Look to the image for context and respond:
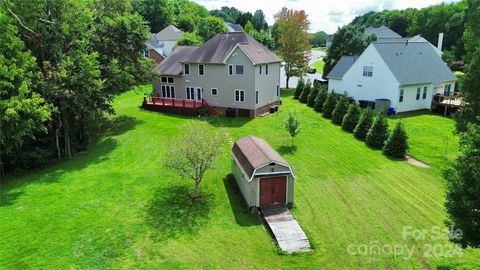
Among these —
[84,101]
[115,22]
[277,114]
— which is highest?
[115,22]

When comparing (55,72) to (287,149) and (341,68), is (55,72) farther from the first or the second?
(341,68)

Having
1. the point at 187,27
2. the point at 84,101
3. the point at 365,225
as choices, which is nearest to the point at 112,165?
the point at 84,101

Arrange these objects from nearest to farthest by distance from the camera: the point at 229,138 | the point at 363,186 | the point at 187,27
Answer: the point at 363,186 → the point at 229,138 → the point at 187,27

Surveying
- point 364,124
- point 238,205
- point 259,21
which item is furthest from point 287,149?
point 259,21

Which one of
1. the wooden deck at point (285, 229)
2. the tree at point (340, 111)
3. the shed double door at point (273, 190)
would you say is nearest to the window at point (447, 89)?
the tree at point (340, 111)

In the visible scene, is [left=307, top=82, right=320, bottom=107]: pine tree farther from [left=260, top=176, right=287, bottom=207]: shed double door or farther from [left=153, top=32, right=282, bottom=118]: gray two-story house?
[left=260, top=176, right=287, bottom=207]: shed double door

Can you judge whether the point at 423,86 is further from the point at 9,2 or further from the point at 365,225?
the point at 9,2

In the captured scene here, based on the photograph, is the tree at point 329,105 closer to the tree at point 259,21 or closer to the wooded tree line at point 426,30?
the wooded tree line at point 426,30
